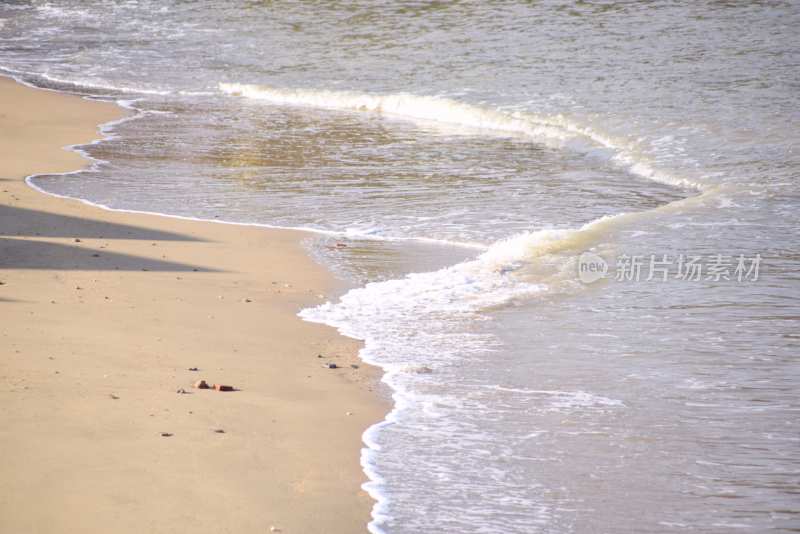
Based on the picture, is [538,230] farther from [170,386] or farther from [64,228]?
[170,386]

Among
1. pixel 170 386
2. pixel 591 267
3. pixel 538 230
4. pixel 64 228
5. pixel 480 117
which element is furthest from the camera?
pixel 480 117

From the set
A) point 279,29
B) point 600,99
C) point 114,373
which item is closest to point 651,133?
point 600,99

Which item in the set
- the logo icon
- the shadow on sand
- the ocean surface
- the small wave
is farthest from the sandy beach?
the small wave

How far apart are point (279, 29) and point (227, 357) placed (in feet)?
67.7

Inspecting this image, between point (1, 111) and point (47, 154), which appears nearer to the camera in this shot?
point (47, 154)

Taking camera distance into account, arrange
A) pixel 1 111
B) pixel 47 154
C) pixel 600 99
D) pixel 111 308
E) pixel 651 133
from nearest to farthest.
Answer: pixel 111 308, pixel 47 154, pixel 651 133, pixel 1 111, pixel 600 99

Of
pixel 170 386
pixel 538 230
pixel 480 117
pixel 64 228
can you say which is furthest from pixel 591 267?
pixel 480 117

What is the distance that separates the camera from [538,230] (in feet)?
26.3

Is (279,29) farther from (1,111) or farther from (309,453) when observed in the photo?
(309,453)

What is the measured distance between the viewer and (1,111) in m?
13.7

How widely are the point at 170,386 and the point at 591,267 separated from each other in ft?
10.2

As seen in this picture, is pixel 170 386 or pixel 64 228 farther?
pixel 64 228

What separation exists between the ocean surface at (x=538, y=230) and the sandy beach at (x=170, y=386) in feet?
0.69

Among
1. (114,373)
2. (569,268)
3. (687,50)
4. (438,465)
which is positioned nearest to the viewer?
(438,465)
